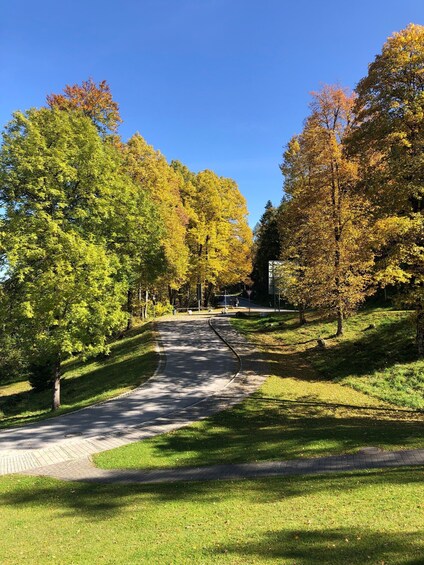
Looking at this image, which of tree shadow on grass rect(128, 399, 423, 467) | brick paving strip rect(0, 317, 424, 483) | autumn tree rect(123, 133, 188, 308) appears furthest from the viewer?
autumn tree rect(123, 133, 188, 308)

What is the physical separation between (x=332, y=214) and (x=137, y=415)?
48.6 ft

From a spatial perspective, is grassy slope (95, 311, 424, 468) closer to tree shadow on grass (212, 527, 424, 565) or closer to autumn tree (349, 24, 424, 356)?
autumn tree (349, 24, 424, 356)

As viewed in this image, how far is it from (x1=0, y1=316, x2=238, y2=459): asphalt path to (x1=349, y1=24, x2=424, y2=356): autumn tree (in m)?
8.40

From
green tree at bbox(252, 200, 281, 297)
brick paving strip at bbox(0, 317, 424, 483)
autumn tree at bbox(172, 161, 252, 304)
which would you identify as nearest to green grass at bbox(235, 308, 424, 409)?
brick paving strip at bbox(0, 317, 424, 483)

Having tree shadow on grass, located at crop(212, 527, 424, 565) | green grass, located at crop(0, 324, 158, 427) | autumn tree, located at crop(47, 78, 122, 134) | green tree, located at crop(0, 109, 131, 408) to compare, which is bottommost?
green grass, located at crop(0, 324, 158, 427)

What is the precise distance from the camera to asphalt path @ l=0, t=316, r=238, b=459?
12680 millimetres

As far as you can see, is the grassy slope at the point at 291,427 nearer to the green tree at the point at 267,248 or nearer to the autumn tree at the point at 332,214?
the autumn tree at the point at 332,214

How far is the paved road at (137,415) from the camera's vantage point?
11.5 m

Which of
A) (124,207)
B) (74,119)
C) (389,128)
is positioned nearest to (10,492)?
(124,207)

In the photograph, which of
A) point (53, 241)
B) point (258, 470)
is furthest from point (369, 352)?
point (53, 241)

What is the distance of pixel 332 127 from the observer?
2295 cm

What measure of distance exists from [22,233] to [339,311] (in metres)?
15.6

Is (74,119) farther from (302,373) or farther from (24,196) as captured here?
(302,373)

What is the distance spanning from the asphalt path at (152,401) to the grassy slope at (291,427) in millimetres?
1909
